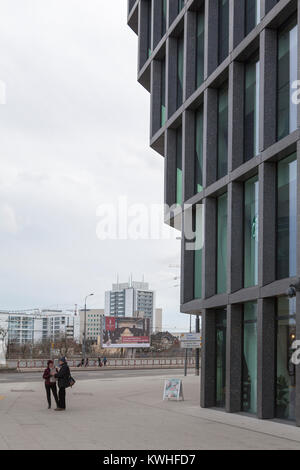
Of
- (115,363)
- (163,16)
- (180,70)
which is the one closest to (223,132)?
(180,70)

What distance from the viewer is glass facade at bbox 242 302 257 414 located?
1991cm

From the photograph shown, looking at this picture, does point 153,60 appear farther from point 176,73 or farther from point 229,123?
point 229,123

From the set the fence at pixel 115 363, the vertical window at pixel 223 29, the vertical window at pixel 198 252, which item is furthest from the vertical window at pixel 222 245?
the fence at pixel 115 363

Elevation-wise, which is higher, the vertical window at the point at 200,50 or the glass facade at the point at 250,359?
the vertical window at the point at 200,50

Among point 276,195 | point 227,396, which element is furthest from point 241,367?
point 276,195

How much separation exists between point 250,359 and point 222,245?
448 centimetres

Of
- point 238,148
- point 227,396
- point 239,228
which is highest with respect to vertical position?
point 238,148

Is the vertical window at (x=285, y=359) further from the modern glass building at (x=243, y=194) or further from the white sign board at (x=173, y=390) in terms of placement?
the white sign board at (x=173, y=390)

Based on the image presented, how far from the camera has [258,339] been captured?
1897 centimetres

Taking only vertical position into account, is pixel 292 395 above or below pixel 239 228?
below

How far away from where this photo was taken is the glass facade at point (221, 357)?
73.6 ft

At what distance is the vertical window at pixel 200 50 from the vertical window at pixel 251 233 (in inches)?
268

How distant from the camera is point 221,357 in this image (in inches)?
896
